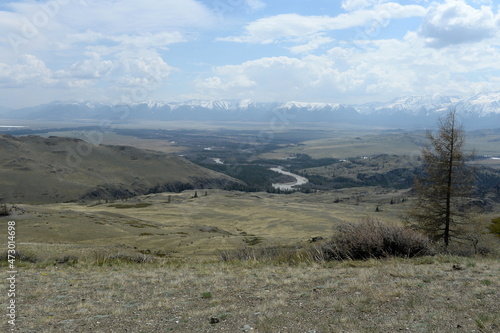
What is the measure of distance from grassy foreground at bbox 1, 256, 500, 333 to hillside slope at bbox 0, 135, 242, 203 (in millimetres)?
132518

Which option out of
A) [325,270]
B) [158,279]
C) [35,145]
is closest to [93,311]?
[158,279]

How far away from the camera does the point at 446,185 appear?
2497 cm

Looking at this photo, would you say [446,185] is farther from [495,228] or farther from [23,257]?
[23,257]

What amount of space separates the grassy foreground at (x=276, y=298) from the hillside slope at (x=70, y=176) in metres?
133

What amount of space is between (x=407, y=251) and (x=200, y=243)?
2343cm

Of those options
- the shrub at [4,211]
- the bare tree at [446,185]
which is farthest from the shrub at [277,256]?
the shrub at [4,211]

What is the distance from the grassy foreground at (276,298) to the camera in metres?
8.68

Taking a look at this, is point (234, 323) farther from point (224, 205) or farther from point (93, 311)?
point (224, 205)

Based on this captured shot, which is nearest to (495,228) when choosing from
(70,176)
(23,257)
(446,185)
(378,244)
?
(446,185)

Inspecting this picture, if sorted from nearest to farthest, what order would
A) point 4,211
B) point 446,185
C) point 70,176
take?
point 446,185 → point 4,211 → point 70,176

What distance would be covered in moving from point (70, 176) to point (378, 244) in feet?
541

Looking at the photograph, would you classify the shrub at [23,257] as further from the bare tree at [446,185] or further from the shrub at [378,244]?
the bare tree at [446,185]

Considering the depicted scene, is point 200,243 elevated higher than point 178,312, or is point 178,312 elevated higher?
point 178,312

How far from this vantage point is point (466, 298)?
9.89 metres
